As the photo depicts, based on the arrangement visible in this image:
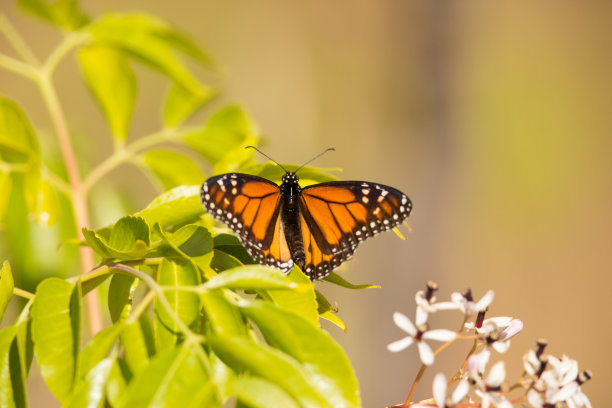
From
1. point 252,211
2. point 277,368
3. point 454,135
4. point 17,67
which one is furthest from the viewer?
point 454,135

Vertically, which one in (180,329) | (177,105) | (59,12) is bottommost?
(180,329)

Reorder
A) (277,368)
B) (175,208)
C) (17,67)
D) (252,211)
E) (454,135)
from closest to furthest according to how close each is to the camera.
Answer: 1. (277,368)
2. (175,208)
3. (252,211)
4. (17,67)
5. (454,135)

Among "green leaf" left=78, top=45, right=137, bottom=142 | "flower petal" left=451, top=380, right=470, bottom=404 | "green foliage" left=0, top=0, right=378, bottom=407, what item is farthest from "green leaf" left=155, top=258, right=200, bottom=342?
"green leaf" left=78, top=45, right=137, bottom=142

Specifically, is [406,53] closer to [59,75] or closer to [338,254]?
[59,75]

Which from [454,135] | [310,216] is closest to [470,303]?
[310,216]

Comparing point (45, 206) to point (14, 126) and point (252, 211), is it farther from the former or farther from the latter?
point (252, 211)

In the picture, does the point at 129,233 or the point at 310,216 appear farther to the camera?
the point at 310,216

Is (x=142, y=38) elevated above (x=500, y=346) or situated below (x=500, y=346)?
above
